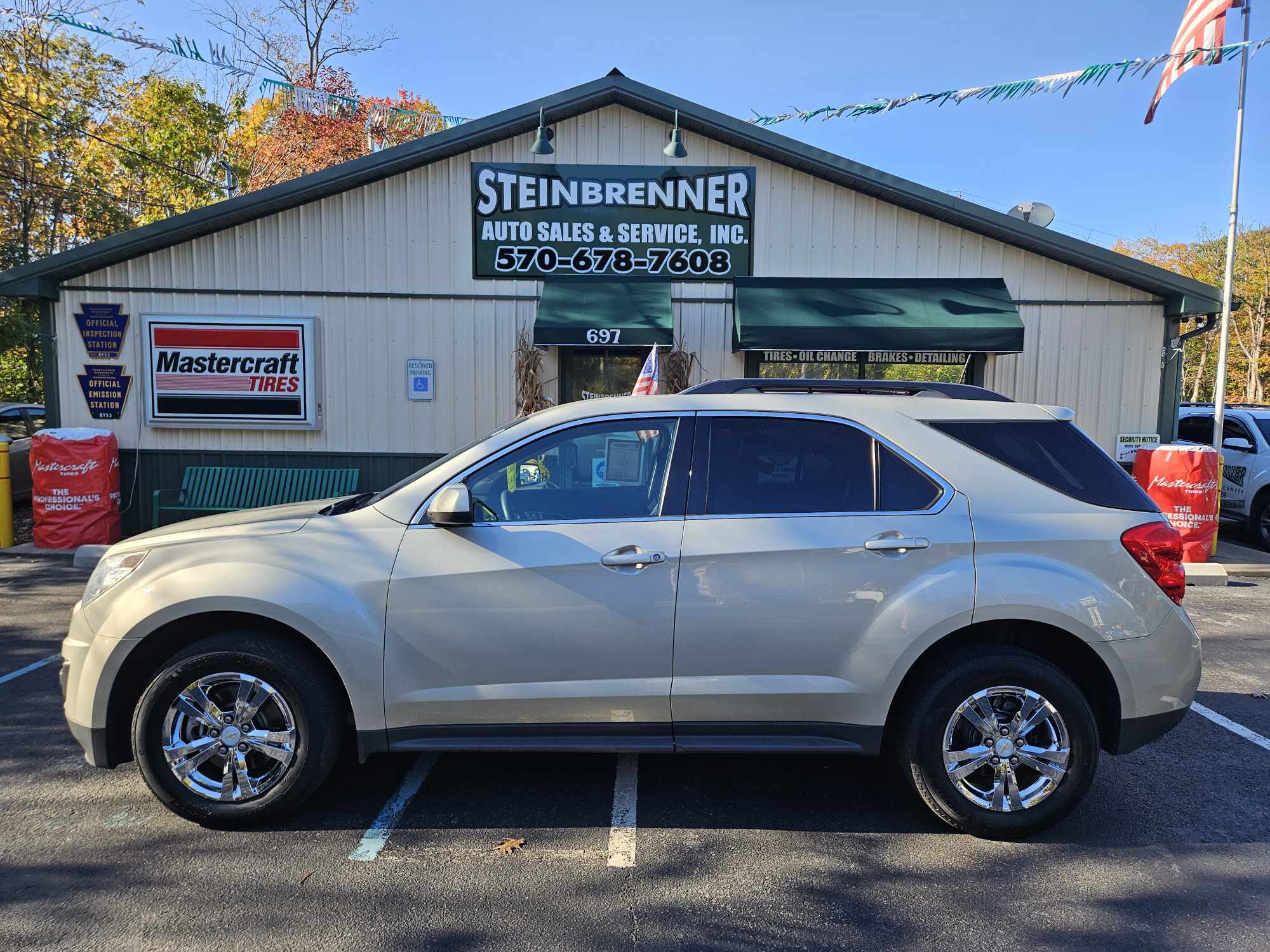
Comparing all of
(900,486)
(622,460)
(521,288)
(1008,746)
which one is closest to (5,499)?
(521,288)

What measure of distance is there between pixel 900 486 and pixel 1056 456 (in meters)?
0.72

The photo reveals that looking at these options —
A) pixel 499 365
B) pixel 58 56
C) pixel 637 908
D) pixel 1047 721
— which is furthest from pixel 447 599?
pixel 58 56

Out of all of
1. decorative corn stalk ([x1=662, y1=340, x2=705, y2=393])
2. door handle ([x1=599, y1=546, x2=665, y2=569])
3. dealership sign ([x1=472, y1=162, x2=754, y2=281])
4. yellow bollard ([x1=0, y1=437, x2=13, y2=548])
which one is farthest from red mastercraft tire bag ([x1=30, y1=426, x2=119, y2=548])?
door handle ([x1=599, y1=546, x2=665, y2=569])

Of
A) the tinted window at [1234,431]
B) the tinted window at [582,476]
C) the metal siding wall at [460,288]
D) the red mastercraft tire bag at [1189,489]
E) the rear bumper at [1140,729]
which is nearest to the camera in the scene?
the rear bumper at [1140,729]

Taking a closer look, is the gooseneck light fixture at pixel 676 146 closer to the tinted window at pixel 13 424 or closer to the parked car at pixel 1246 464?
the parked car at pixel 1246 464

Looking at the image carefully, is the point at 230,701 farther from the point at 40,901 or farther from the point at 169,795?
the point at 40,901

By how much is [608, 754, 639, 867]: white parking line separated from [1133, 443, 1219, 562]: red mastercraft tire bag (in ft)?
25.7

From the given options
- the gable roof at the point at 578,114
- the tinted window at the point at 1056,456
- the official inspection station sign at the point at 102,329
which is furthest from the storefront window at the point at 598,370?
the tinted window at the point at 1056,456

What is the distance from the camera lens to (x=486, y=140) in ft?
34.2

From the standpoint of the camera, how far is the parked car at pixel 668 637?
3332 millimetres

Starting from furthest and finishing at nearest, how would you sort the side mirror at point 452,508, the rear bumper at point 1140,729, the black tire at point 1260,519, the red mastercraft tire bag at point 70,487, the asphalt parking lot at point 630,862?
the black tire at point 1260,519, the red mastercraft tire bag at point 70,487, the rear bumper at point 1140,729, the side mirror at point 452,508, the asphalt parking lot at point 630,862

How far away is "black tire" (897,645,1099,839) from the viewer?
132 inches

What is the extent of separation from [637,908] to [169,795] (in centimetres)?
196

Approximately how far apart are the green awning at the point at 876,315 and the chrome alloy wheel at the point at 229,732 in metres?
7.48
